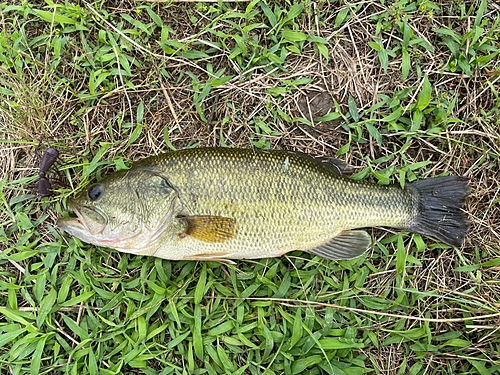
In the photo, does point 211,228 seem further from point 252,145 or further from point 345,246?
point 345,246

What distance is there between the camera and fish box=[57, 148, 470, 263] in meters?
2.75

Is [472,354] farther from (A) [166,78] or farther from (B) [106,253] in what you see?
(A) [166,78]

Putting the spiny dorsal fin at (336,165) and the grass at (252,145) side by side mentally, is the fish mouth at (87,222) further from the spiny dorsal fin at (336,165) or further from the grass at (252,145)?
the spiny dorsal fin at (336,165)

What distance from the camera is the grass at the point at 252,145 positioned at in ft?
10.0

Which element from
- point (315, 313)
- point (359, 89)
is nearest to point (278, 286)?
point (315, 313)

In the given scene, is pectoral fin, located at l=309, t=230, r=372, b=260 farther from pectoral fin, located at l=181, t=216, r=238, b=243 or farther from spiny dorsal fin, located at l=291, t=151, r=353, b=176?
pectoral fin, located at l=181, t=216, r=238, b=243

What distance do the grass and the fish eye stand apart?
0.47 meters

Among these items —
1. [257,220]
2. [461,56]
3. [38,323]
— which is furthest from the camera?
[461,56]

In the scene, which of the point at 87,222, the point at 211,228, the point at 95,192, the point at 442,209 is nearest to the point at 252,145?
the point at 211,228

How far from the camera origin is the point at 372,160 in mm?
3295

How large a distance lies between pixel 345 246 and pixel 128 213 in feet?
7.00

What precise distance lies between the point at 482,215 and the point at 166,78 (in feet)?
12.3

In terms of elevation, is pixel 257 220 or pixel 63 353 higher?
pixel 257 220

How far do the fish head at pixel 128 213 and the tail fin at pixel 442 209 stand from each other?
2425 millimetres
